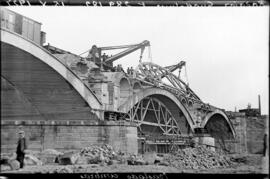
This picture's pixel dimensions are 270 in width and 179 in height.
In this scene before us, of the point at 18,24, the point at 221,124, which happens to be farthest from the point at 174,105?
the point at 18,24

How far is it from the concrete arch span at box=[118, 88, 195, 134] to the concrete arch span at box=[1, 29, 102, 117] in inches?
243

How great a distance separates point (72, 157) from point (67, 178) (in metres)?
4.39

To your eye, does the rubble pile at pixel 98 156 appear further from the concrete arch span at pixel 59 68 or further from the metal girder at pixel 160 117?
the metal girder at pixel 160 117

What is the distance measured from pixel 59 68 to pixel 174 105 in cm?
1687

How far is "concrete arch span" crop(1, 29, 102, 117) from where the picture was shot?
45.5 feet

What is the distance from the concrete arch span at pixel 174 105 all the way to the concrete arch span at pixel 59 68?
618 centimetres

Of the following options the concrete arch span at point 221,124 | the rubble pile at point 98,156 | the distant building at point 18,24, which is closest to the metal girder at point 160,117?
the concrete arch span at point 221,124

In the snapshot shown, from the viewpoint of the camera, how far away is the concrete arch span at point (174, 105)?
25.1 metres

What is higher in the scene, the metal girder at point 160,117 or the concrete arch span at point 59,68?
the concrete arch span at point 59,68

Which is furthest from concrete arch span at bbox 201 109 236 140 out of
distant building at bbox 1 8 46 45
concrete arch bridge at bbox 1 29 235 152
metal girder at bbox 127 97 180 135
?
distant building at bbox 1 8 46 45

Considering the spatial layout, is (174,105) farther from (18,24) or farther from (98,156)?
(18,24)

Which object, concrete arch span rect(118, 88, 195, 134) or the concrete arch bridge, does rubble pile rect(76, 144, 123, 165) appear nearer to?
the concrete arch bridge

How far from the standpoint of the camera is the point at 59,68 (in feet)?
53.1

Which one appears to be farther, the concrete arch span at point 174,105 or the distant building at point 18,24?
the concrete arch span at point 174,105
